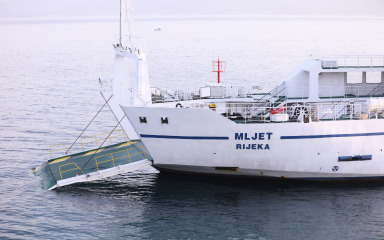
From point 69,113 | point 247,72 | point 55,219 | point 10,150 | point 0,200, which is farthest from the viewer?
point 247,72

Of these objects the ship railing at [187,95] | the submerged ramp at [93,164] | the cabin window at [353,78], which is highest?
the cabin window at [353,78]

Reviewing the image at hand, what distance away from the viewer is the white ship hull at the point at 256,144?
→ 32.5m

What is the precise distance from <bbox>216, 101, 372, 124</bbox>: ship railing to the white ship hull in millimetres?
674

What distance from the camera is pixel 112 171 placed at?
33500 mm

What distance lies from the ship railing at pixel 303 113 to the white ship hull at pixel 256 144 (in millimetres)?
674

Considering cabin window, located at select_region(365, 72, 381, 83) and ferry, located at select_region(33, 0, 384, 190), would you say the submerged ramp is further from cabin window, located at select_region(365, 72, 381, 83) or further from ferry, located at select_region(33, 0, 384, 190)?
cabin window, located at select_region(365, 72, 381, 83)

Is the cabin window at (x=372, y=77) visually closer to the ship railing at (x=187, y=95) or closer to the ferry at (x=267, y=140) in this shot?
the ship railing at (x=187, y=95)

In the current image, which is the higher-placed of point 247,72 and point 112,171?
point 247,72

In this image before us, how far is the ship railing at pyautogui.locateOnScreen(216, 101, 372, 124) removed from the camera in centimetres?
3325

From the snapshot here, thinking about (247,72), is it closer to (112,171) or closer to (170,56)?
(170,56)

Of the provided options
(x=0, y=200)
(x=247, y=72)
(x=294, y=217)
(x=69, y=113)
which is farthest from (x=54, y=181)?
(x=247, y=72)

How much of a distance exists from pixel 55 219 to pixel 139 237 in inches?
197

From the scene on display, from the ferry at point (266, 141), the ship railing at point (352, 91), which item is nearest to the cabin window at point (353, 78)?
the ship railing at point (352, 91)

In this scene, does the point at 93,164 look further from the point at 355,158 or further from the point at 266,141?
the point at 355,158
